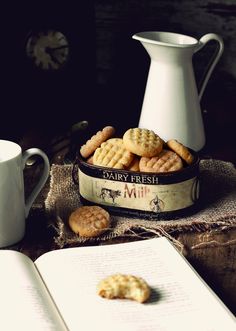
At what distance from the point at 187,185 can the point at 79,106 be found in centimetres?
51

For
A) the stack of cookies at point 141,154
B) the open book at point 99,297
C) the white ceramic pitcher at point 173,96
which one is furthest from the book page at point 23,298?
the white ceramic pitcher at point 173,96

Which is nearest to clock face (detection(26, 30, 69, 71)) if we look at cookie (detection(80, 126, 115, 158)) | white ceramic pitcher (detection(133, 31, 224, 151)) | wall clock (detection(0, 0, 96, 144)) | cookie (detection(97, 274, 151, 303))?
wall clock (detection(0, 0, 96, 144))

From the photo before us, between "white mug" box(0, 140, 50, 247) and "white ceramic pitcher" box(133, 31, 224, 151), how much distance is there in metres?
0.30

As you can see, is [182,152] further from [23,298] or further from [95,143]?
[23,298]

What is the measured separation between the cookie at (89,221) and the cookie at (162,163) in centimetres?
10

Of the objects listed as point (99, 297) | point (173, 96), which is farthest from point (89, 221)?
point (173, 96)

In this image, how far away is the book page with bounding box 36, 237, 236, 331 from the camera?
83 centimetres

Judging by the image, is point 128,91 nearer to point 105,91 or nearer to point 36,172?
point 105,91

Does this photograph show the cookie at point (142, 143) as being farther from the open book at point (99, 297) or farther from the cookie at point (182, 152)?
the open book at point (99, 297)

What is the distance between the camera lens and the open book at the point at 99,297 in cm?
83

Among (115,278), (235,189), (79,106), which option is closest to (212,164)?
(235,189)

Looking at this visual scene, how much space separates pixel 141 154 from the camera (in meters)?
1.09

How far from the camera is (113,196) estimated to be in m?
1.11

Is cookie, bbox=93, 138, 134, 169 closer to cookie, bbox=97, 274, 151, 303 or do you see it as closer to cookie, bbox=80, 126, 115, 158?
cookie, bbox=80, 126, 115, 158
